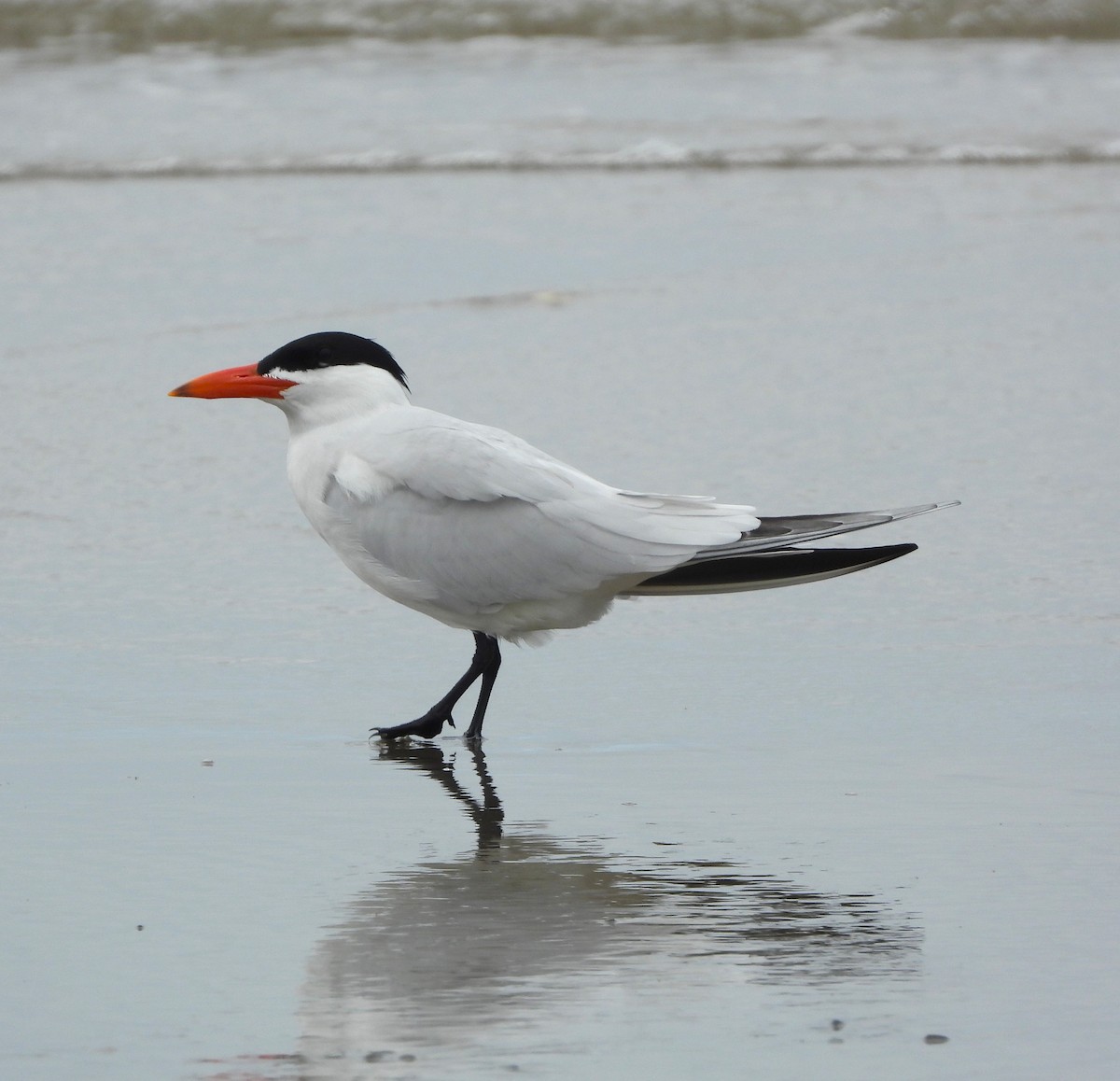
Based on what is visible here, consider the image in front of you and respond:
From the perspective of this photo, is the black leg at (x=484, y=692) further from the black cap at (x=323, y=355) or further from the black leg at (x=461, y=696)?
the black cap at (x=323, y=355)

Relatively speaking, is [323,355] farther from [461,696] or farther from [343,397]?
[461,696]

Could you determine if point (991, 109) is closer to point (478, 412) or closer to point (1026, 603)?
point (478, 412)

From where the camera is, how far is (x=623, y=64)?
1482 cm

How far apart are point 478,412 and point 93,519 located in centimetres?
144

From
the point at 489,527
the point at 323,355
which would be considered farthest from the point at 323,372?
the point at 489,527

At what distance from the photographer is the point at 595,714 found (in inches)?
156

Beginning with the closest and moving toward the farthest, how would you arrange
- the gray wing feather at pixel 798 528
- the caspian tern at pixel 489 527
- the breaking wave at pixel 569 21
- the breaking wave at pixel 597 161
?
1. the gray wing feather at pixel 798 528
2. the caspian tern at pixel 489 527
3. the breaking wave at pixel 597 161
4. the breaking wave at pixel 569 21

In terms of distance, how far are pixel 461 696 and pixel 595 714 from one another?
31 cm

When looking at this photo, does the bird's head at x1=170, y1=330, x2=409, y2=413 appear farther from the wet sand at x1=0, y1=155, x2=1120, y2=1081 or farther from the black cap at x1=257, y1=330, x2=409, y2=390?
the wet sand at x1=0, y1=155, x2=1120, y2=1081

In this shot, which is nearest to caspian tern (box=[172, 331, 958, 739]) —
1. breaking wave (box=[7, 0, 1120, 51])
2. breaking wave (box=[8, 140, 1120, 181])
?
breaking wave (box=[8, 140, 1120, 181])

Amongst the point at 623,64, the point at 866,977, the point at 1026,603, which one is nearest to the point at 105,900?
the point at 866,977

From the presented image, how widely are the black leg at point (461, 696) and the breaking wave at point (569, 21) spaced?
12.4 meters

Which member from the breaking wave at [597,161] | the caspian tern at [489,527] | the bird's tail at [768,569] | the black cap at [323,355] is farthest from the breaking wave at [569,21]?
the bird's tail at [768,569]

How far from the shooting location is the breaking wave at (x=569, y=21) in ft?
51.5
